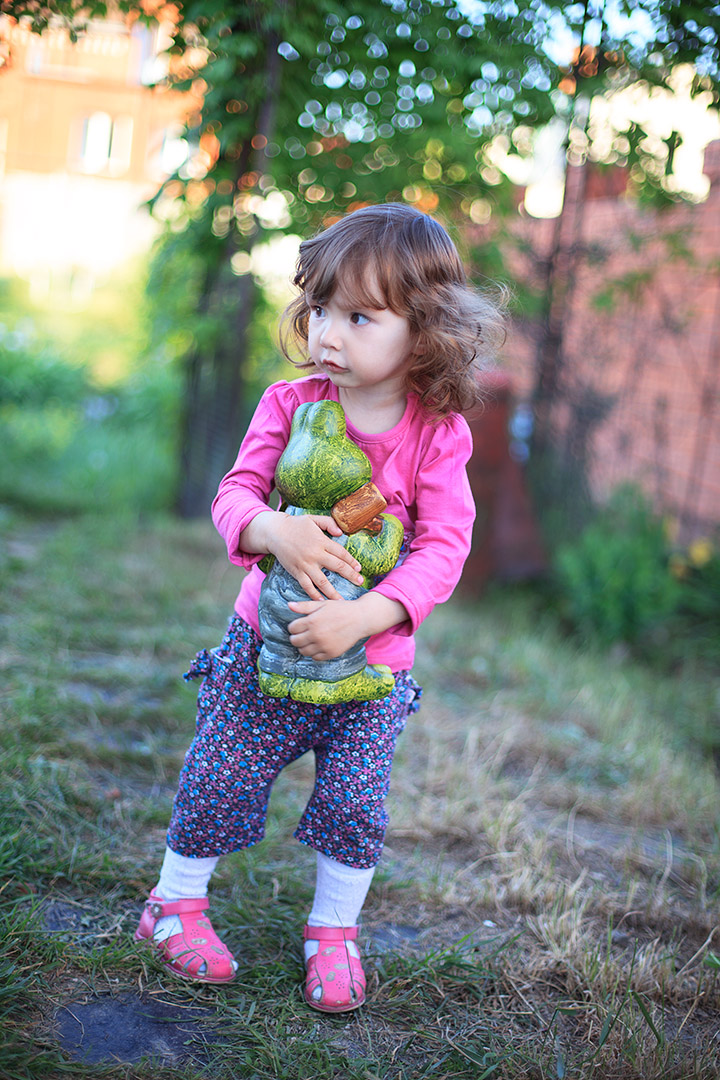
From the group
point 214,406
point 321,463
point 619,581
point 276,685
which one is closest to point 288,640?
point 276,685

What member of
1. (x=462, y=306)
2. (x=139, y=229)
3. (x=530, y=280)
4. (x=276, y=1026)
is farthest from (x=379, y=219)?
(x=139, y=229)

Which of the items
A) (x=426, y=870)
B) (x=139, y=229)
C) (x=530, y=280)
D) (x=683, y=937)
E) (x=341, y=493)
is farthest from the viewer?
(x=139, y=229)

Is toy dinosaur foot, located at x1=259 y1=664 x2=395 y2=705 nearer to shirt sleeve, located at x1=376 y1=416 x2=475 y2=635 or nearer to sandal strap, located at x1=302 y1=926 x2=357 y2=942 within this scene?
shirt sleeve, located at x1=376 y1=416 x2=475 y2=635

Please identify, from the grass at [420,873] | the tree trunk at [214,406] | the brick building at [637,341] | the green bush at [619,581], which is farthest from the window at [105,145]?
the grass at [420,873]

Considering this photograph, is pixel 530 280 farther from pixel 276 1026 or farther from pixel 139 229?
pixel 139 229

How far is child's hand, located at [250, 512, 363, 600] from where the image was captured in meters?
1.39

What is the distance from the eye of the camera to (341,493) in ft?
4.65

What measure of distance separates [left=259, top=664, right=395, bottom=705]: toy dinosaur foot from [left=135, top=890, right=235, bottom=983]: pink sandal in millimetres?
516

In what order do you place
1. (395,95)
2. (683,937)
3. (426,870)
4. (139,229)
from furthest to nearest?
(139,229) < (395,95) < (426,870) < (683,937)

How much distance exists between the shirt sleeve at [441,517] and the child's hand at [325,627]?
111 millimetres

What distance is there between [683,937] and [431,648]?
5.75 ft

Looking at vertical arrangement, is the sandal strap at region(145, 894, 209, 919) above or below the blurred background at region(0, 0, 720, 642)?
below

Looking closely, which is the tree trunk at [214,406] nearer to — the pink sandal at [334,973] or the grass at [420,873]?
the grass at [420,873]

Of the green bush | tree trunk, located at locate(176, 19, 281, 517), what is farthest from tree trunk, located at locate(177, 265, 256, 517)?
the green bush
